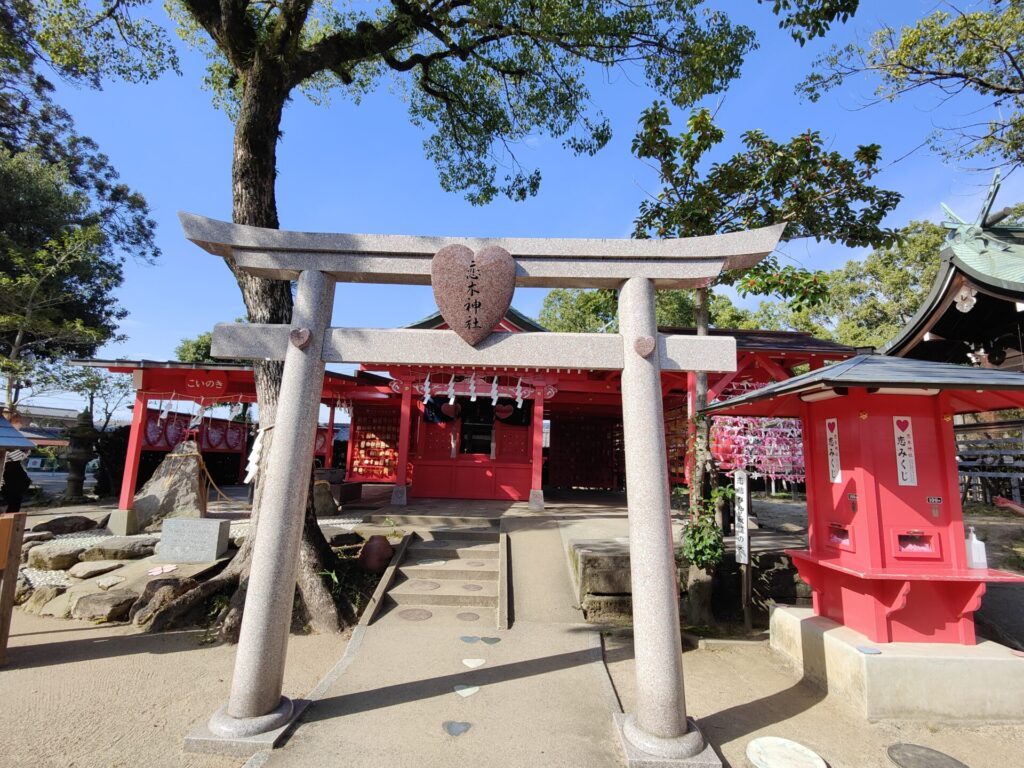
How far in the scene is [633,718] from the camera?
386cm

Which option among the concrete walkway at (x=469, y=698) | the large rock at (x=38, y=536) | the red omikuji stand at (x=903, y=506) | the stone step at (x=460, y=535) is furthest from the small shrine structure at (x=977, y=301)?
the large rock at (x=38, y=536)

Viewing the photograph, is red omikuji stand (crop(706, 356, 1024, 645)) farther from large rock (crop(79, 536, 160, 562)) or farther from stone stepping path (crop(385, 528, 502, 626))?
large rock (crop(79, 536, 160, 562))

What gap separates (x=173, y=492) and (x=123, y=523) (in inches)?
42.0

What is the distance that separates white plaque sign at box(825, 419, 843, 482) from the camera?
520 cm

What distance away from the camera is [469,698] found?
14.3 feet

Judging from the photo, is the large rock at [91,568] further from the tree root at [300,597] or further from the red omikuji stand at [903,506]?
the red omikuji stand at [903,506]

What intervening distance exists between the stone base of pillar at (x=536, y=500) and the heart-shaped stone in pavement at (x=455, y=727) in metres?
7.33

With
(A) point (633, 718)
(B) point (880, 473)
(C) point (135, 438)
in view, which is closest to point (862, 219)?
(B) point (880, 473)

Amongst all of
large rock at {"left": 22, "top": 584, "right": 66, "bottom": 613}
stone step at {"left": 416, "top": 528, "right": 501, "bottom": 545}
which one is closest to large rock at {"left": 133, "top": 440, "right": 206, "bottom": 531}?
large rock at {"left": 22, "top": 584, "right": 66, "bottom": 613}

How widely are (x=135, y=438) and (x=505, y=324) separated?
9068 millimetres

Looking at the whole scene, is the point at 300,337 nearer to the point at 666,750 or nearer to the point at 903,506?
the point at 666,750

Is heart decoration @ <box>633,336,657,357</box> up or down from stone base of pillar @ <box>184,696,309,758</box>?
up

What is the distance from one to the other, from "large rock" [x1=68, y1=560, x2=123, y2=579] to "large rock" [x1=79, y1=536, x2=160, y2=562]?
0.51 ft


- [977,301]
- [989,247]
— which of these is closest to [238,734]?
[977,301]
